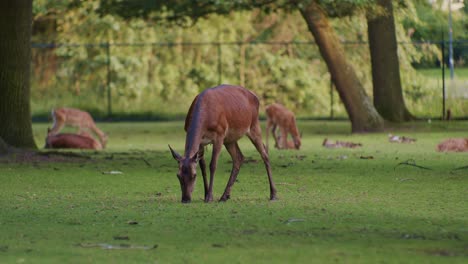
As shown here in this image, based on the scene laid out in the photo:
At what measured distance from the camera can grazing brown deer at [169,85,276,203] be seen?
44.0 feet

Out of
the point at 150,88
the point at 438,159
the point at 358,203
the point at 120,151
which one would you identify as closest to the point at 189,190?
the point at 358,203

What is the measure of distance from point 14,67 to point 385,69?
556 inches

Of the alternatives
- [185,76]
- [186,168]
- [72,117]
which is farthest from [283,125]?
[185,76]

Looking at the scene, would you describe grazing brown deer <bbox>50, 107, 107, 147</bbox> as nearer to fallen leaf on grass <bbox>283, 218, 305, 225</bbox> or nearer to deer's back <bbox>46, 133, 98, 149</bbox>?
deer's back <bbox>46, 133, 98, 149</bbox>

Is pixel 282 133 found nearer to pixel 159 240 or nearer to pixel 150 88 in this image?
pixel 159 240

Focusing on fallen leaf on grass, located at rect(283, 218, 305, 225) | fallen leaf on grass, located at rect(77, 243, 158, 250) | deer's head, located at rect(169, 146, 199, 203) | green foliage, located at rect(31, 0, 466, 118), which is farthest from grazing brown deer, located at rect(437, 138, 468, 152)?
green foliage, located at rect(31, 0, 466, 118)

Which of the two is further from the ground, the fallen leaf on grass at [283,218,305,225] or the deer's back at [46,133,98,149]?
the fallen leaf on grass at [283,218,305,225]

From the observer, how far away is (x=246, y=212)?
12.8m

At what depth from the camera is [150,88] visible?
46312mm

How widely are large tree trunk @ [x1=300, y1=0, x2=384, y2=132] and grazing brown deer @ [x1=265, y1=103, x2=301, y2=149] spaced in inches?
154

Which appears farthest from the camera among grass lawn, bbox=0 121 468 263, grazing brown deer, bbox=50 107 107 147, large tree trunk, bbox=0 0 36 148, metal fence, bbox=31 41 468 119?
metal fence, bbox=31 41 468 119

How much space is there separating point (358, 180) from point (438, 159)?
4403 mm

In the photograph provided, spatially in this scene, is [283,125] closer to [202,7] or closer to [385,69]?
[202,7]

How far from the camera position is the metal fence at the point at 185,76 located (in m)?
44.4
